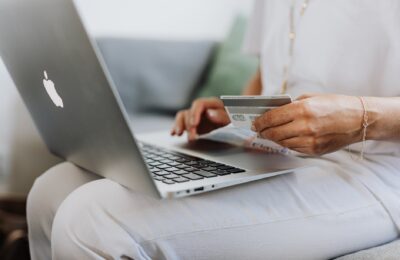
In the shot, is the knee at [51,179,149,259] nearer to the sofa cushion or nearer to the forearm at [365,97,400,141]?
the forearm at [365,97,400,141]

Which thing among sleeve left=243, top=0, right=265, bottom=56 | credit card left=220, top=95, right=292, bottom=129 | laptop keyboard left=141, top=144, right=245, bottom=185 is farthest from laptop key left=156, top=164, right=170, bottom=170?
sleeve left=243, top=0, right=265, bottom=56

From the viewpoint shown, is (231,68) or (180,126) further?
(231,68)

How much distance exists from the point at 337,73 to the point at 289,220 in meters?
0.32

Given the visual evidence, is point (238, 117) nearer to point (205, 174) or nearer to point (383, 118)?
point (205, 174)

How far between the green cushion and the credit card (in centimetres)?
117

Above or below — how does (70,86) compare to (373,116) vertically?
above

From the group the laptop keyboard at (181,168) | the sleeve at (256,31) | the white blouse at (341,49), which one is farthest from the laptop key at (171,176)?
the sleeve at (256,31)

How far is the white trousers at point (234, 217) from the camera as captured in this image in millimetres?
648

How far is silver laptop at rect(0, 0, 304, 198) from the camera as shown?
56 centimetres

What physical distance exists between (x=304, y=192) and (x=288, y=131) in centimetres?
12

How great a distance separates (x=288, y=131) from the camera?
680 millimetres

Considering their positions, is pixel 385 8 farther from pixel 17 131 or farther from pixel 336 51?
pixel 17 131

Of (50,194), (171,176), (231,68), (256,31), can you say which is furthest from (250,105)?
(231,68)

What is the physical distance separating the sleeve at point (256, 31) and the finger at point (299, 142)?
22.7 inches
